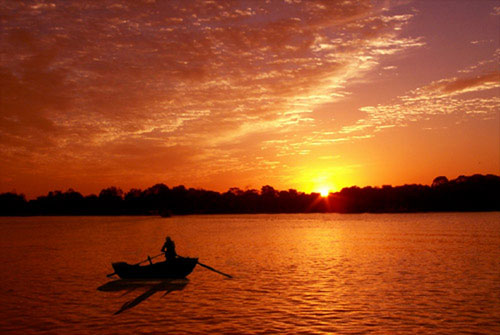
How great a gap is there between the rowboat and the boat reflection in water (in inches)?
17.0

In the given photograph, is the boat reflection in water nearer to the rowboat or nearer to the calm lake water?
the calm lake water

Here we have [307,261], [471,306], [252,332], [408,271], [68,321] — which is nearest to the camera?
[252,332]

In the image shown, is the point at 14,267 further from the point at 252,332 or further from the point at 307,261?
the point at 252,332

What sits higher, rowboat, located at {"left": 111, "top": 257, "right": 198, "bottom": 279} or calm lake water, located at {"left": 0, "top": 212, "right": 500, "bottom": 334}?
rowboat, located at {"left": 111, "top": 257, "right": 198, "bottom": 279}

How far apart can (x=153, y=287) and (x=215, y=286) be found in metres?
3.50

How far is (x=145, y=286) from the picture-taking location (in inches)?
1072

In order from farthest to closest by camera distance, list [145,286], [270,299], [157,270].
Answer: [157,270] < [145,286] < [270,299]

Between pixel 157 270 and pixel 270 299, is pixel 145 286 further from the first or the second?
pixel 270 299

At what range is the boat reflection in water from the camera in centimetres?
2516

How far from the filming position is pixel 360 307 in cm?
2084

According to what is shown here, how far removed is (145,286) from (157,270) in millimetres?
1111

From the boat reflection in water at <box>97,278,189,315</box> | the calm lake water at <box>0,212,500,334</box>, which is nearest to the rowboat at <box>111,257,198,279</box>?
the boat reflection in water at <box>97,278,189,315</box>

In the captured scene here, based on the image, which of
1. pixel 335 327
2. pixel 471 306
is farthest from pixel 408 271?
pixel 335 327

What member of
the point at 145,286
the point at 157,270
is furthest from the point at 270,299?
the point at 145,286
